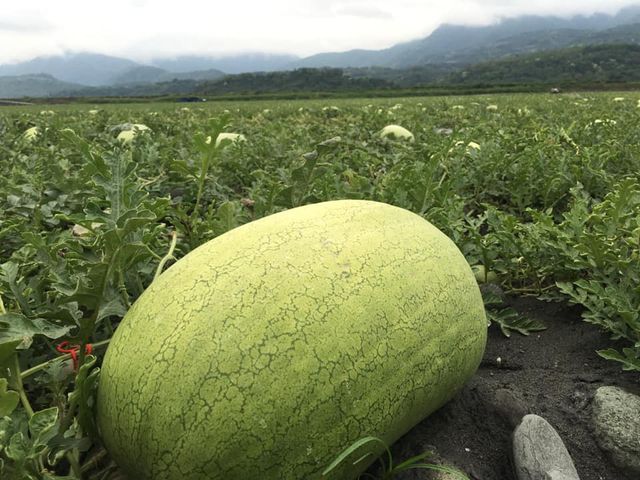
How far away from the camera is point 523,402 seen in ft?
6.72

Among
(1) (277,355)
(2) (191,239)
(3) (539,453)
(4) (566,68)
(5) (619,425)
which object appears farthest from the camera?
(4) (566,68)

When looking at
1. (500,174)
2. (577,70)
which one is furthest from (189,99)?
(577,70)

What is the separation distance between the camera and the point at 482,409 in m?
2.05

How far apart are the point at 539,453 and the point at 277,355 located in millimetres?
923

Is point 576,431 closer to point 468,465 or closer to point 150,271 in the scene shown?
point 468,465

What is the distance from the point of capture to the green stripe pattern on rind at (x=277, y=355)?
1452 mm

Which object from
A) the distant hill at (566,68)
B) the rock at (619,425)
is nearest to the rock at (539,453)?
the rock at (619,425)

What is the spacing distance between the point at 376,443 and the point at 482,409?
63 centimetres

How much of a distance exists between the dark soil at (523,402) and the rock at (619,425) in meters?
0.04

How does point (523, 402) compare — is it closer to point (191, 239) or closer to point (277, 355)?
point (277, 355)

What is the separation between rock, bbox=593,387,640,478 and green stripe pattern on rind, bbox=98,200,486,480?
1.98 ft

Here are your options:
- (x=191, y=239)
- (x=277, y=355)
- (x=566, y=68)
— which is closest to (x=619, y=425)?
(x=277, y=355)

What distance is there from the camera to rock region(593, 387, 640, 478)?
1.85 meters

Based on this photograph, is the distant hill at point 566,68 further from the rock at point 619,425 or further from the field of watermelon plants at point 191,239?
the rock at point 619,425
